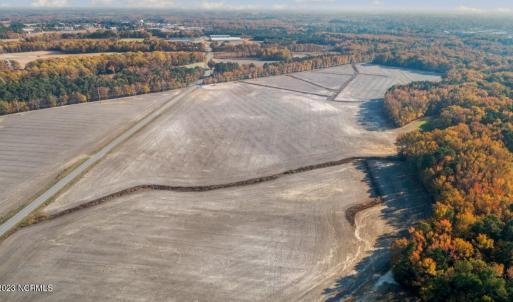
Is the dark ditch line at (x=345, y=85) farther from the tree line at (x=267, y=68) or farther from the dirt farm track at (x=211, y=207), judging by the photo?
the dirt farm track at (x=211, y=207)

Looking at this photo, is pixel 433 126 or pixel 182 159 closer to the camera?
pixel 182 159

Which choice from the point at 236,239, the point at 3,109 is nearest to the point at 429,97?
the point at 236,239

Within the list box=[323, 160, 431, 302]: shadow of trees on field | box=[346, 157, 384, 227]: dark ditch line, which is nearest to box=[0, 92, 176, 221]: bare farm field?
box=[323, 160, 431, 302]: shadow of trees on field

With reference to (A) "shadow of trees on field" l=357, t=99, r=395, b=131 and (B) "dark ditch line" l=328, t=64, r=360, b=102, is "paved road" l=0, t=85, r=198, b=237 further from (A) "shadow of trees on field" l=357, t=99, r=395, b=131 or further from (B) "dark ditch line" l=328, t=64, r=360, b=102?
(A) "shadow of trees on field" l=357, t=99, r=395, b=131

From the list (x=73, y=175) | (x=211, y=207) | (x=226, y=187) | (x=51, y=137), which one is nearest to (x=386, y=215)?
(x=226, y=187)

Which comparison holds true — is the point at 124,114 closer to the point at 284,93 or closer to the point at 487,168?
the point at 284,93

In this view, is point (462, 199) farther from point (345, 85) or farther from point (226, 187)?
point (345, 85)

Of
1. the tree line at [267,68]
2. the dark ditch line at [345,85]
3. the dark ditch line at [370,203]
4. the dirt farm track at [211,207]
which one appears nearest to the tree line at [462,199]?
the dirt farm track at [211,207]
